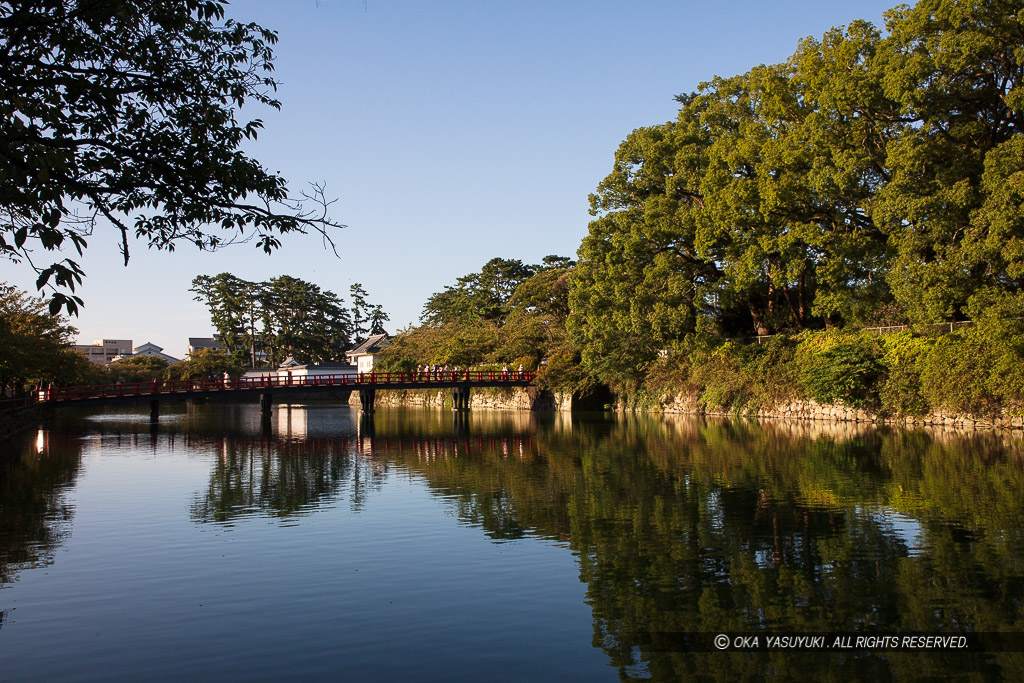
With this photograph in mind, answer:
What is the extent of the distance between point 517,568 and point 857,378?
79.4 ft

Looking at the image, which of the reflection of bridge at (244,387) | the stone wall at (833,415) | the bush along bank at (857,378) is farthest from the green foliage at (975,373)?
the reflection of bridge at (244,387)

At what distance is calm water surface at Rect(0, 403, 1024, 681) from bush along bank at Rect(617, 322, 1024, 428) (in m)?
5.22

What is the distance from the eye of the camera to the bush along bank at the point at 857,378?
1001 inches

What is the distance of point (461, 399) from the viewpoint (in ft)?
187

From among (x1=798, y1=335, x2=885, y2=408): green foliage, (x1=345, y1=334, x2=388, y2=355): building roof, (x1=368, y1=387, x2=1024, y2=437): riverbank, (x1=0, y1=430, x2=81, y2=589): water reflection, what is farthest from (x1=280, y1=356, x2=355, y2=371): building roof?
(x1=798, y1=335, x2=885, y2=408): green foliage

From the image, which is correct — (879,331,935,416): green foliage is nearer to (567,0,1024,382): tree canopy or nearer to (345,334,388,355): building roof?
(567,0,1024,382): tree canopy

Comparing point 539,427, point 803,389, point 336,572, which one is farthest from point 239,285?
point 336,572

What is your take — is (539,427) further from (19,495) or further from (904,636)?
(904,636)

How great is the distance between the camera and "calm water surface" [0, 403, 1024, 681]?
7.12 m

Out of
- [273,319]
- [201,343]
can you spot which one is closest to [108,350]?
[201,343]

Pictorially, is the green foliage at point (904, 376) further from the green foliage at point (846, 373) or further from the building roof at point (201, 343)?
the building roof at point (201, 343)

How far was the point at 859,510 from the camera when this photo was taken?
43.2ft

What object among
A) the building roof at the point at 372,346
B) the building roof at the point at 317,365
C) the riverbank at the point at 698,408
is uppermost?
the building roof at the point at 372,346

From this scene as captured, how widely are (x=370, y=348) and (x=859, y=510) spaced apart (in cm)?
8203
